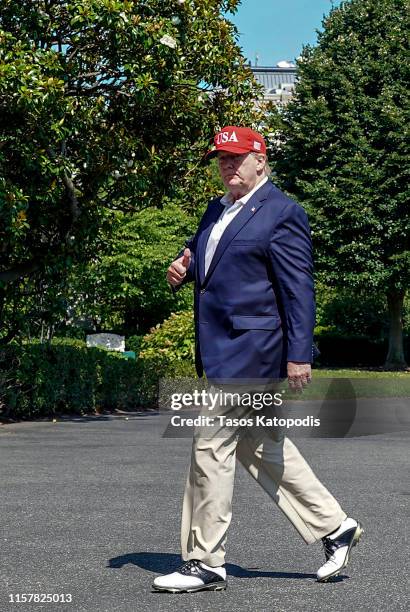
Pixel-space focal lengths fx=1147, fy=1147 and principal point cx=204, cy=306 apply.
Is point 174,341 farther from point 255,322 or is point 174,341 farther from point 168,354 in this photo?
point 255,322

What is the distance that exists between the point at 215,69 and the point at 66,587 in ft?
43.2

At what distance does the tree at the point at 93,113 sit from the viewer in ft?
48.9

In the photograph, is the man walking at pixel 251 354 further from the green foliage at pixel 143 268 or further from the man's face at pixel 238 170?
the green foliage at pixel 143 268

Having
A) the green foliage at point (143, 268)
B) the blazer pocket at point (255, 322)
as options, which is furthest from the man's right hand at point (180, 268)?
the green foliage at point (143, 268)

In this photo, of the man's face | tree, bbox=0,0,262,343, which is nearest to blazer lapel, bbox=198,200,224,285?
the man's face

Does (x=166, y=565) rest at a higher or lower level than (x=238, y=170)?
lower

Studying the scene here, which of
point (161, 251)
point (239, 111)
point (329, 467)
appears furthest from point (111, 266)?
A: point (329, 467)

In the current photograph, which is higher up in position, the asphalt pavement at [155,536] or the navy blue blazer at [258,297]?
the navy blue blazer at [258,297]

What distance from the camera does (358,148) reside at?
40625mm

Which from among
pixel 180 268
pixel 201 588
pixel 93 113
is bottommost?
pixel 201 588

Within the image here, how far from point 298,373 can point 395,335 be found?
3922cm

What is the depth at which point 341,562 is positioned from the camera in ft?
16.9

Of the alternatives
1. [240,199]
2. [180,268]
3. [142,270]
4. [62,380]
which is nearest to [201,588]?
[180,268]

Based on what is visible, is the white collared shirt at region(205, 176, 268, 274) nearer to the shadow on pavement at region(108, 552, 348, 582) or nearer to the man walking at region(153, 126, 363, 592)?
the man walking at region(153, 126, 363, 592)
